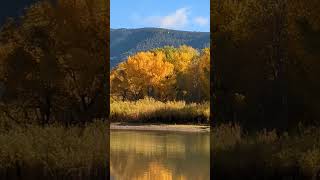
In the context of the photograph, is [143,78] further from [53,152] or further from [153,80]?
[53,152]

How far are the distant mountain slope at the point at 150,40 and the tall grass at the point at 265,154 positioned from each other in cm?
9635

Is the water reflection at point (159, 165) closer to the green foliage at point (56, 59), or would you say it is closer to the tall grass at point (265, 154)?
the tall grass at point (265, 154)

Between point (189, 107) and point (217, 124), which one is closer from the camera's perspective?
point (217, 124)

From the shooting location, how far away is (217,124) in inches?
265

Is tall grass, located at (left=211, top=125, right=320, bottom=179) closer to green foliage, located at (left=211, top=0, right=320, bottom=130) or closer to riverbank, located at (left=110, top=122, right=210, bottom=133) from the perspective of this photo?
green foliage, located at (left=211, top=0, right=320, bottom=130)

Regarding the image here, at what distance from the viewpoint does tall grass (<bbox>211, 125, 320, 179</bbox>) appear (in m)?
6.57

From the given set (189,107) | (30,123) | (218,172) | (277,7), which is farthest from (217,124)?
(189,107)

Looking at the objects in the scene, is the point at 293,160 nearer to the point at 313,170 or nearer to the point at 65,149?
the point at 313,170

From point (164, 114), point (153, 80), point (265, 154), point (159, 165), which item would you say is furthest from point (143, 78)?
point (265, 154)

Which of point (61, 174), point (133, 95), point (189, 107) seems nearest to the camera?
point (61, 174)

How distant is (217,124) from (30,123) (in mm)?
2318

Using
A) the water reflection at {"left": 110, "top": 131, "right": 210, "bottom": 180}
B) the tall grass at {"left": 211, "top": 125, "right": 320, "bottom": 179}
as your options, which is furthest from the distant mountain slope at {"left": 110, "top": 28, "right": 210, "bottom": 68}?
the tall grass at {"left": 211, "top": 125, "right": 320, "bottom": 179}

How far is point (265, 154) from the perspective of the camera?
6695 millimetres

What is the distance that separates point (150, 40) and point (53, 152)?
108106 mm
